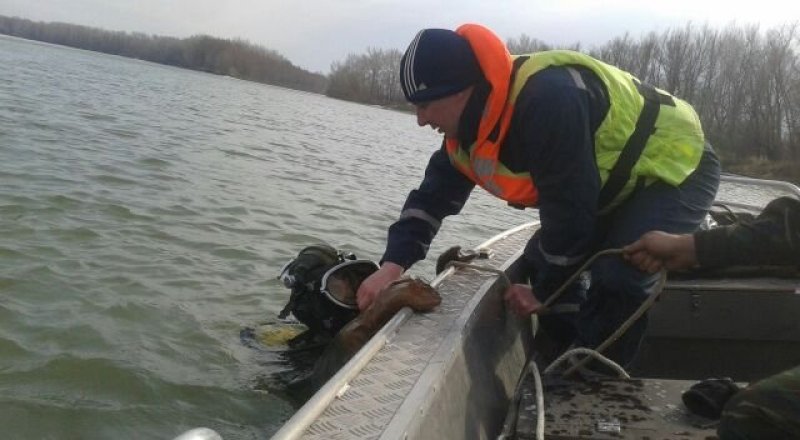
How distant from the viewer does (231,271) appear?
5.71 meters

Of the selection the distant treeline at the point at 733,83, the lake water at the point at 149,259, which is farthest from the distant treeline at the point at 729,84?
the lake water at the point at 149,259

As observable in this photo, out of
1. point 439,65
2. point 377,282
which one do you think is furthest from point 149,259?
point 439,65

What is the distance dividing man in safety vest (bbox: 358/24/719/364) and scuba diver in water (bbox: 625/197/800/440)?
27 cm

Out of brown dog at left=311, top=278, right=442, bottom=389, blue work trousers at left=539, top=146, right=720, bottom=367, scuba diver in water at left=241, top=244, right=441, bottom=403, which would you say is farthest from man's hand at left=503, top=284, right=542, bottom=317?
scuba diver in water at left=241, top=244, right=441, bottom=403

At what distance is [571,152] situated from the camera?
250cm

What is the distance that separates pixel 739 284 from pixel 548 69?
1880mm

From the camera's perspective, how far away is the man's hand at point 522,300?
2973 millimetres

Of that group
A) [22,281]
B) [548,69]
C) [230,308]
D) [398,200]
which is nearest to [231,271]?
[230,308]

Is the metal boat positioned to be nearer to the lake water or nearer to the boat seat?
the boat seat

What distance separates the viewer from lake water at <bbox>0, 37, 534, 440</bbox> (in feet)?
11.6

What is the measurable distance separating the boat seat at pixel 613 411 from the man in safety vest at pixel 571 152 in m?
0.44

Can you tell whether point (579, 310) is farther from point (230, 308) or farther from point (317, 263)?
point (230, 308)

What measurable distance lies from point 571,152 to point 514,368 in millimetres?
960

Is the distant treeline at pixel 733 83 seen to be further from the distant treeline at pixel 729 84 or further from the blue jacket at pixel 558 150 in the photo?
the blue jacket at pixel 558 150
